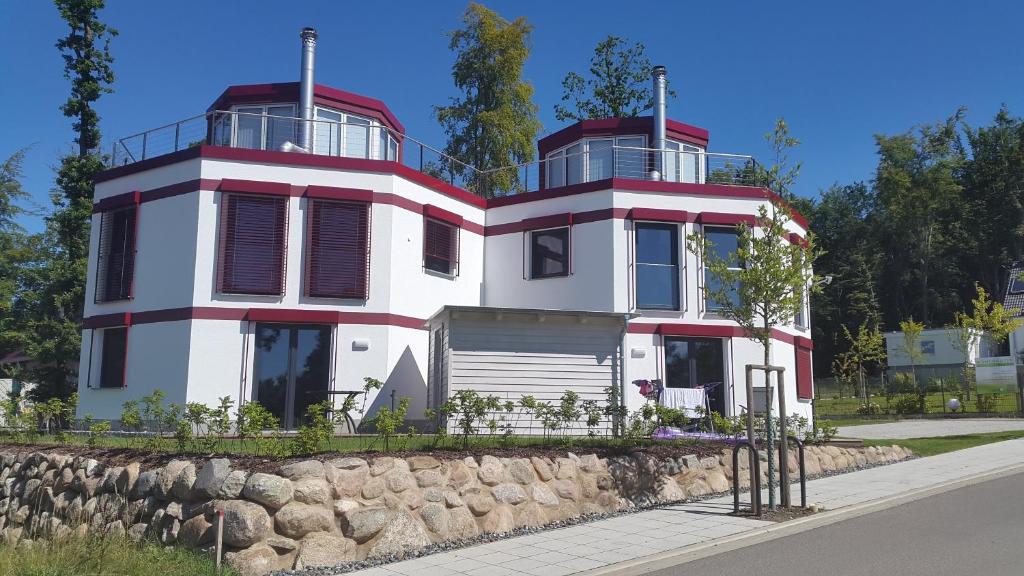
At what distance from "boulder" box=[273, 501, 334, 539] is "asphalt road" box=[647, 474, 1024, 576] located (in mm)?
3988

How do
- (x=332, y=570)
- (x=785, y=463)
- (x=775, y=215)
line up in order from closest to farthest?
1. (x=332, y=570)
2. (x=785, y=463)
3. (x=775, y=215)

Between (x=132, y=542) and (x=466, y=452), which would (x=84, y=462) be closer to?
(x=132, y=542)

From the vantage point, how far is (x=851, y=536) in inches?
380

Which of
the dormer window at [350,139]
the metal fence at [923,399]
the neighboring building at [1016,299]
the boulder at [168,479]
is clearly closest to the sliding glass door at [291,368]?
the dormer window at [350,139]

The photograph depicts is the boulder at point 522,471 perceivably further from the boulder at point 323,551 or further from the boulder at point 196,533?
the boulder at point 196,533

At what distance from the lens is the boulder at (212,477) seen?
980 cm

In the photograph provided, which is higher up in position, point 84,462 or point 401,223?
point 401,223

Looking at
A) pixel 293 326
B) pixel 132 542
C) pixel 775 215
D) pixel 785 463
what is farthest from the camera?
pixel 293 326

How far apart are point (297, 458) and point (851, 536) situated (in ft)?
22.1

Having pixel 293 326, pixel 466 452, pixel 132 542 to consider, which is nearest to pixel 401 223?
pixel 293 326

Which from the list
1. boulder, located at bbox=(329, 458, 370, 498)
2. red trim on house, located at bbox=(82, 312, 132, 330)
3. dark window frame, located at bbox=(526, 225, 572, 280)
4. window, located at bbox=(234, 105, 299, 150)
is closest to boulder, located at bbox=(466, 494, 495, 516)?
boulder, located at bbox=(329, 458, 370, 498)

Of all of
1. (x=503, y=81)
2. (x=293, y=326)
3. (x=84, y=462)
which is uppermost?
(x=503, y=81)

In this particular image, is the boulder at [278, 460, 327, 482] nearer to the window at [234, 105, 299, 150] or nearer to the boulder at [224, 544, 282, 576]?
the boulder at [224, 544, 282, 576]

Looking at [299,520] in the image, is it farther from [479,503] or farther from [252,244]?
[252,244]
